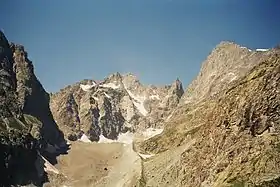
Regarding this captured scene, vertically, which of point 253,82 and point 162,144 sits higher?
point 162,144

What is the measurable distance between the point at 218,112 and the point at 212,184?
87.4 ft

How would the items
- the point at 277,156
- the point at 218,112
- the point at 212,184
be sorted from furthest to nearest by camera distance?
the point at 218,112
the point at 212,184
the point at 277,156

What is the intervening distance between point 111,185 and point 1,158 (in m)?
53.5

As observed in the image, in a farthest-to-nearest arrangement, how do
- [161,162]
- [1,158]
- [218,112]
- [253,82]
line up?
[1,158] < [161,162] < [218,112] < [253,82]

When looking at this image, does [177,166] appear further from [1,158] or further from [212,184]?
[1,158]

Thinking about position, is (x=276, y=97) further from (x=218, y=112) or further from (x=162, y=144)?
(x=162, y=144)

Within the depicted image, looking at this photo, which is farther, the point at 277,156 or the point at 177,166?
the point at 177,166

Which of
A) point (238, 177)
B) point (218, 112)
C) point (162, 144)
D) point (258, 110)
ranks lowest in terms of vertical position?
point (238, 177)

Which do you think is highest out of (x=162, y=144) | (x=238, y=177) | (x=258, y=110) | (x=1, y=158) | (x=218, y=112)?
(x=1, y=158)

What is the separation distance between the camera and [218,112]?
342 ft

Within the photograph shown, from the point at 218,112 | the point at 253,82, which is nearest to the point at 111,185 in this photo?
the point at 218,112

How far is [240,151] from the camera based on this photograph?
81.1 metres

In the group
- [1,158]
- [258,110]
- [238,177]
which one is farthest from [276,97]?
[1,158]

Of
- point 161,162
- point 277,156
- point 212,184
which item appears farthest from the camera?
point 161,162
